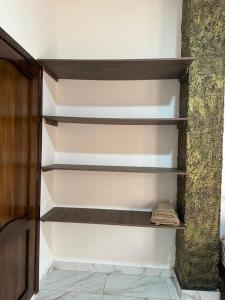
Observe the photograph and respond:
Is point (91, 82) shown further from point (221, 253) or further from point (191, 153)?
point (221, 253)

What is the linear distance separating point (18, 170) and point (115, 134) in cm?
100

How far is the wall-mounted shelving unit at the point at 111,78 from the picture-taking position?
6.63ft

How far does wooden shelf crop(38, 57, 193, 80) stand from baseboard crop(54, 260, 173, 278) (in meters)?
1.76

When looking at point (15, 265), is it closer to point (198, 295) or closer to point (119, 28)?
point (198, 295)

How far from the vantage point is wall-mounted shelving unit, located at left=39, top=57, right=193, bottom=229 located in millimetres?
2020

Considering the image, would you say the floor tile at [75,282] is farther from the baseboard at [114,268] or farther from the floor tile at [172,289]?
the floor tile at [172,289]

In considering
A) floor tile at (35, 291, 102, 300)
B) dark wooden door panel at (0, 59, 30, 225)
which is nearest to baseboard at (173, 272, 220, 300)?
floor tile at (35, 291, 102, 300)

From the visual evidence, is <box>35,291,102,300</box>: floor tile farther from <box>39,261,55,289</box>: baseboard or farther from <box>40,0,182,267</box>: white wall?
<box>40,0,182,267</box>: white wall

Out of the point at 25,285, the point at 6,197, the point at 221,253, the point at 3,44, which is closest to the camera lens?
the point at 3,44

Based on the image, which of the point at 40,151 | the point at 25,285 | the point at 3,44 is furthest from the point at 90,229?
the point at 3,44

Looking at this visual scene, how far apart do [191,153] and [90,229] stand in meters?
1.20

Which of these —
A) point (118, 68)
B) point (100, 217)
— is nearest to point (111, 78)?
point (118, 68)

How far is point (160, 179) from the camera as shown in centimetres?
246

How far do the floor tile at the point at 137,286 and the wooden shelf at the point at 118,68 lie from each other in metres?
1.83
